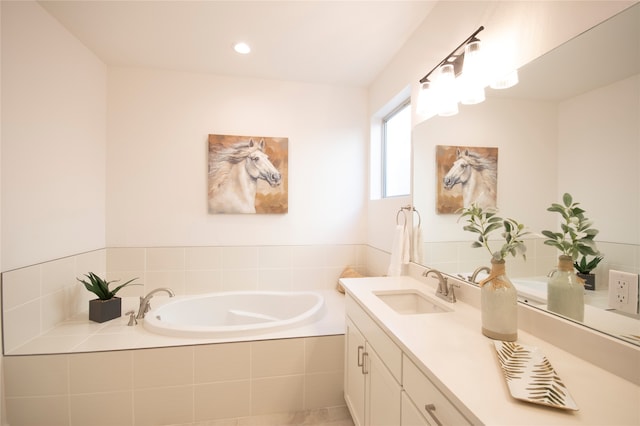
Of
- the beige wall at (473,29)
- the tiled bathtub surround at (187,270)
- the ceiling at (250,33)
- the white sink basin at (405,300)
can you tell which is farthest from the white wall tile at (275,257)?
the ceiling at (250,33)

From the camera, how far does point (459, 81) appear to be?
146cm

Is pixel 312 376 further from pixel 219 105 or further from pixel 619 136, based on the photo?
pixel 219 105

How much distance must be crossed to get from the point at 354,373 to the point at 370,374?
0.30 metres

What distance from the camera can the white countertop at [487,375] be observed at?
0.60 m

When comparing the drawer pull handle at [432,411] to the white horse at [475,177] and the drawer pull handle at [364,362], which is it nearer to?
the drawer pull handle at [364,362]

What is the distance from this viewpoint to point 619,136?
81cm

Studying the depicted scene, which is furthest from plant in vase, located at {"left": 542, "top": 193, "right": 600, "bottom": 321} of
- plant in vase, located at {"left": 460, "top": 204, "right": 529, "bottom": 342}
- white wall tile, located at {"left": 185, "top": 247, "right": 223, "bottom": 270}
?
white wall tile, located at {"left": 185, "top": 247, "right": 223, "bottom": 270}

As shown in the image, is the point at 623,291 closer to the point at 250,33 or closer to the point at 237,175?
the point at 250,33

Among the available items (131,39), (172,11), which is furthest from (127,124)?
(172,11)

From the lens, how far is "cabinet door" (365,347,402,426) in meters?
1.04

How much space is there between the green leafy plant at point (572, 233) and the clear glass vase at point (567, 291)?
4 centimetres

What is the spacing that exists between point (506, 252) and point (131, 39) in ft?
9.11

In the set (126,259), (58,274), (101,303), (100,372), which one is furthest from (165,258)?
(100,372)

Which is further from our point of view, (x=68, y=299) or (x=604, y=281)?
(x=68, y=299)
